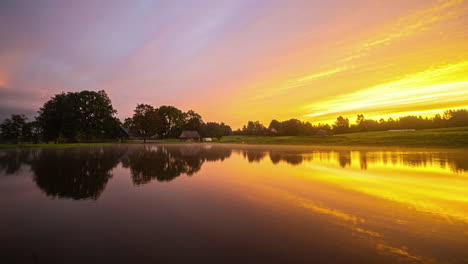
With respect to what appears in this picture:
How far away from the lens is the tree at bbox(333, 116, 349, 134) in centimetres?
10353

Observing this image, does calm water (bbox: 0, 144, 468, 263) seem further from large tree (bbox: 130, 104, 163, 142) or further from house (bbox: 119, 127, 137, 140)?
house (bbox: 119, 127, 137, 140)

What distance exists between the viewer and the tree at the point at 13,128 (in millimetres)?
71125

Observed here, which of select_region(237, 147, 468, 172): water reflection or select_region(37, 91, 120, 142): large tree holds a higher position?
select_region(37, 91, 120, 142): large tree

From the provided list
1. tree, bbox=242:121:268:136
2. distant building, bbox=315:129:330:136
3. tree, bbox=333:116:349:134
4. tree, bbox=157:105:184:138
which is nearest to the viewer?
tree, bbox=157:105:184:138

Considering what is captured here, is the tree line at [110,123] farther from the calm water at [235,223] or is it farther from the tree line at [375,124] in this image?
the calm water at [235,223]

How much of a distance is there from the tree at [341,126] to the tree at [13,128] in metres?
138

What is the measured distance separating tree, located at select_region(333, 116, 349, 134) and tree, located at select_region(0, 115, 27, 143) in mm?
137742

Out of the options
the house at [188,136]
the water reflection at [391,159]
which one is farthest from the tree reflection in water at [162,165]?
the house at [188,136]

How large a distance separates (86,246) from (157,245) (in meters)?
1.43

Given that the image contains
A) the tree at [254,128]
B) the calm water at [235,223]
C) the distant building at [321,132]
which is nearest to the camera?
the calm water at [235,223]

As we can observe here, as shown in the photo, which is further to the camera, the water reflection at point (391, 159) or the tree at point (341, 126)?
the tree at point (341, 126)

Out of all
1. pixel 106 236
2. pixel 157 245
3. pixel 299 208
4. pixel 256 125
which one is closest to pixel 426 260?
pixel 299 208

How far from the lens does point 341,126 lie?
105 m

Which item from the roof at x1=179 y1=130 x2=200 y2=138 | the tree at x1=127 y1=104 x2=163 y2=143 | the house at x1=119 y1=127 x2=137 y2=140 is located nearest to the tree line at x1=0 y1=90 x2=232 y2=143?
the tree at x1=127 y1=104 x2=163 y2=143
